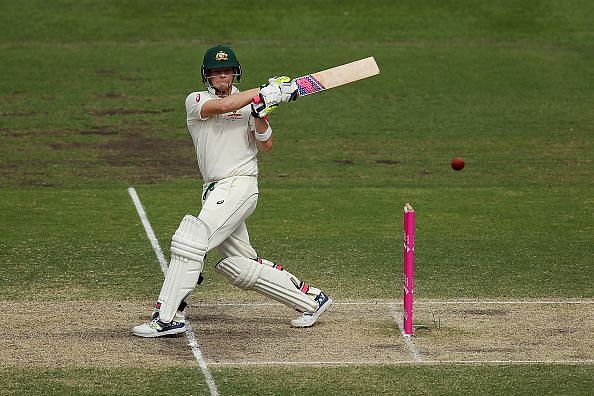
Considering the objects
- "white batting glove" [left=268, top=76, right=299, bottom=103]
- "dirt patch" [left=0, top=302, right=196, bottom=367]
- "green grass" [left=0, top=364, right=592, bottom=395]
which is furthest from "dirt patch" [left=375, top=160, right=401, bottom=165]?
"green grass" [left=0, top=364, right=592, bottom=395]

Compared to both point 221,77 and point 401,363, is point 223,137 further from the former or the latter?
point 401,363

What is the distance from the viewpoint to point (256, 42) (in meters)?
22.8

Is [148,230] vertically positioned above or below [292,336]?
below

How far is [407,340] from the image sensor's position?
9.02 m

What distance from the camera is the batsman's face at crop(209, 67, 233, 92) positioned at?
927cm

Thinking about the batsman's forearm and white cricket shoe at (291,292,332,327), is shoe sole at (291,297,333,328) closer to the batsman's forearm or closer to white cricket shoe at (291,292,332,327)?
white cricket shoe at (291,292,332,327)

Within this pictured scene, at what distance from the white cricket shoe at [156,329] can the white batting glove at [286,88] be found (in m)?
1.86

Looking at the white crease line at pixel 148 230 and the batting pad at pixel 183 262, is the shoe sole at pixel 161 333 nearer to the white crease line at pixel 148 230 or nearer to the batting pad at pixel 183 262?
the batting pad at pixel 183 262

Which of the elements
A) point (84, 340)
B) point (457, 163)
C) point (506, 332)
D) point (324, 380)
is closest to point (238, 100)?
point (84, 340)

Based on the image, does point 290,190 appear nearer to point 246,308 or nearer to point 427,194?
point 427,194

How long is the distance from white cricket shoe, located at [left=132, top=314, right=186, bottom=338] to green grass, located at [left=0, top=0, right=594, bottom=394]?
0.79 m

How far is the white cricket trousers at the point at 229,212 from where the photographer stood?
905 centimetres

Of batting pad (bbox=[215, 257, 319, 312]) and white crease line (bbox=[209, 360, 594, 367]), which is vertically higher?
batting pad (bbox=[215, 257, 319, 312])

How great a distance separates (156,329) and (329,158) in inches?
320
